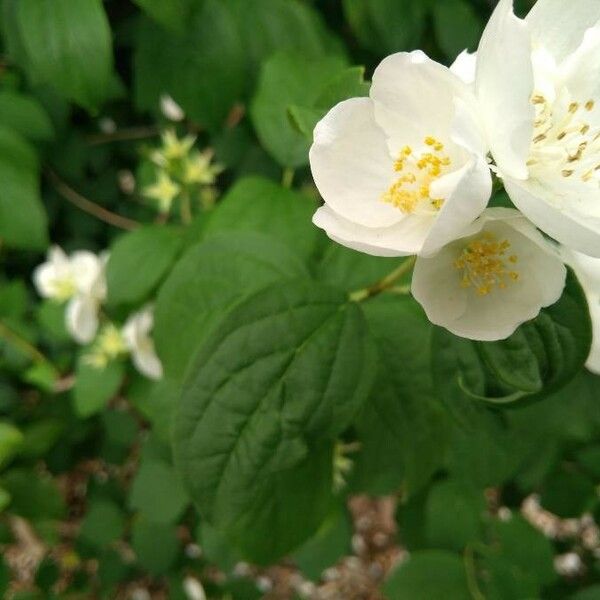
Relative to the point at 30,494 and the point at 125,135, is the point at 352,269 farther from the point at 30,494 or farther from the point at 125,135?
the point at 125,135

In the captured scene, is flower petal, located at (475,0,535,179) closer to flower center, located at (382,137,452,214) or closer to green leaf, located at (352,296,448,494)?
flower center, located at (382,137,452,214)

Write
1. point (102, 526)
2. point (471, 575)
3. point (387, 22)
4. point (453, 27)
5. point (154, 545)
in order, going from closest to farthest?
point (471, 575) < point (387, 22) < point (453, 27) < point (154, 545) < point (102, 526)

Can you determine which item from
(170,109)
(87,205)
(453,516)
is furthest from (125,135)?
(453,516)

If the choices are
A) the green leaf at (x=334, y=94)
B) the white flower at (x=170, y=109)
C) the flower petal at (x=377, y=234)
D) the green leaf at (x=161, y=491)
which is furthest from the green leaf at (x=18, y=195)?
the flower petal at (x=377, y=234)

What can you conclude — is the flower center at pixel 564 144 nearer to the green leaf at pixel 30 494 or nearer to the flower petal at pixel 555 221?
the flower petal at pixel 555 221

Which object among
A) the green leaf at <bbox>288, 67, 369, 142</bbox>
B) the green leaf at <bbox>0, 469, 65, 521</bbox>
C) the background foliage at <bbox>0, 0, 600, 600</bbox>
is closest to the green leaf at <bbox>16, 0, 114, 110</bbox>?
the background foliage at <bbox>0, 0, 600, 600</bbox>

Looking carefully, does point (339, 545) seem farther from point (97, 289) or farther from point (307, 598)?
point (307, 598)

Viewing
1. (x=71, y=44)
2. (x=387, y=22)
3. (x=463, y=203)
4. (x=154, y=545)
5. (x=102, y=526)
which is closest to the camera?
(x=463, y=203)
